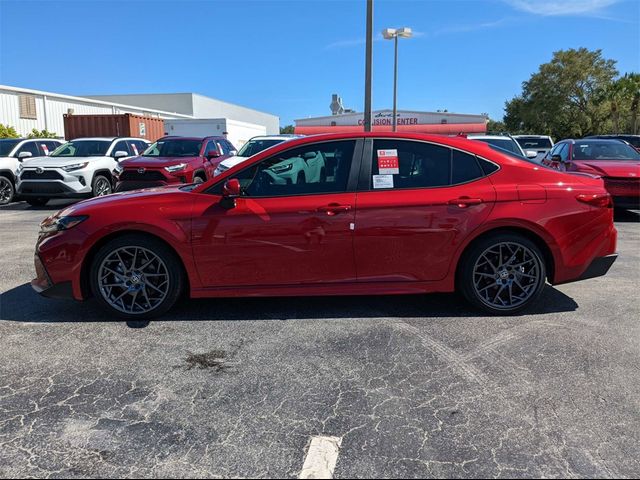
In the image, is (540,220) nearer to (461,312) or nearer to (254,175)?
(461,312)

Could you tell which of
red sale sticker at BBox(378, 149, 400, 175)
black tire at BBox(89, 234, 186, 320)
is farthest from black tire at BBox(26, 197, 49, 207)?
red sale sticker at BBox(378, 149, 400, 175)

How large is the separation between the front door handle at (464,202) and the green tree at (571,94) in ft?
148

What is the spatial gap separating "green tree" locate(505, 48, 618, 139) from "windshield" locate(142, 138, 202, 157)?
40.8m

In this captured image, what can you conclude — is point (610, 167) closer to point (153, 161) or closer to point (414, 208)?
point (414, 208)

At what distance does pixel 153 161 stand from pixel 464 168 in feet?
28.3

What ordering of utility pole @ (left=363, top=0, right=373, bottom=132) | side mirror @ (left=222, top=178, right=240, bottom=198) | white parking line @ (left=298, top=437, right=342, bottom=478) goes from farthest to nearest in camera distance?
utility pole @ (left=363, top=0, right=373, bottom=132) < side mirror @ (left=222, top=178, right=240, bottom=198) < white parking line @ (left=298, top=437, right=342, bottom=478)

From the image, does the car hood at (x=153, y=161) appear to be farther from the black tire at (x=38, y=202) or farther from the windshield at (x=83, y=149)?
the black tire at (x=38, y=202)

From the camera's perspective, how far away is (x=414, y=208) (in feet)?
14.1

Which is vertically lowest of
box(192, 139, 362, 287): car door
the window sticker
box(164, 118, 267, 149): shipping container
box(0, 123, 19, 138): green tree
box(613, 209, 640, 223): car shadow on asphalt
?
box(613, 209, 640, 223): car shadow on asphalt

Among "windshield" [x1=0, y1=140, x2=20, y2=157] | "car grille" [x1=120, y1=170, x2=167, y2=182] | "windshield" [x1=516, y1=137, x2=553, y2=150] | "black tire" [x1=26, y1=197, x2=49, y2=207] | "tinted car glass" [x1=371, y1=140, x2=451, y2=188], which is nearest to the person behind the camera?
"tinted car glass" [x1=371, y1=140, x2=451, y2=188]

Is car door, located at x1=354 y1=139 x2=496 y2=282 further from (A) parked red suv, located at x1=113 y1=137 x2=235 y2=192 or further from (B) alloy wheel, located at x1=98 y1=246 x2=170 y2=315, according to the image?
(A) parked red suv, located at x1=113 y1=137 x2=235 y2=192

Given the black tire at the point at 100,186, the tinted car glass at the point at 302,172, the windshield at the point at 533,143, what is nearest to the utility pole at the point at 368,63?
the black tire at the point at 100,186

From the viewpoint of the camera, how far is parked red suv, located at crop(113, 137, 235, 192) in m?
11.2

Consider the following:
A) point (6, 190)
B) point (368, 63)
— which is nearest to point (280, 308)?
point (368, 63)
